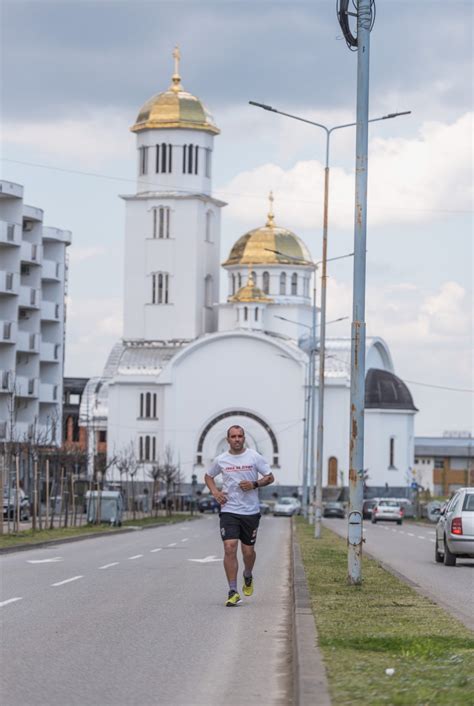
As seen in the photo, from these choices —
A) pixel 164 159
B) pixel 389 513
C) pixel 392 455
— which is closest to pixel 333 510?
pixel 389 513

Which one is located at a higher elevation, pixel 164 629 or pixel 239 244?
pixel 239 244

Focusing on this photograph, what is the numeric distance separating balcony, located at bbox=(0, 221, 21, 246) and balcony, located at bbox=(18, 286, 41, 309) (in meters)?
3.06

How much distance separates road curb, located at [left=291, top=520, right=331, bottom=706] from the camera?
9141mm

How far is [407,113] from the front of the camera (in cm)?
2770

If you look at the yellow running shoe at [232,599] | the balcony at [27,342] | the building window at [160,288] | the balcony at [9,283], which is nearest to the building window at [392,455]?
the building window at [160,288]

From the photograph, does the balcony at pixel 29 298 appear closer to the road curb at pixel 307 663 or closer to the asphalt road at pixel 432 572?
the asphalt road at pixel 432 572

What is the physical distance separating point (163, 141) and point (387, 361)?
→ 30481 millimetres

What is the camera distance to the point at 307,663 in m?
10.7

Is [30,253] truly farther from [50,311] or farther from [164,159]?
[164,159]

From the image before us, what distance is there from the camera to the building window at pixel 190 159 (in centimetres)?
12231

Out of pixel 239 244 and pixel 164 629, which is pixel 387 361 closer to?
pixel 239 244

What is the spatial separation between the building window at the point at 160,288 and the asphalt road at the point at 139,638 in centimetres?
10057

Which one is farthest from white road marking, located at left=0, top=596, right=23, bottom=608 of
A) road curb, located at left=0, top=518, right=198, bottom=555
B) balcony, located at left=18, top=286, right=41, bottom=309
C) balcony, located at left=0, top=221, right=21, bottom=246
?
balcony, located at left=18, top=286, right=41, bottom=309

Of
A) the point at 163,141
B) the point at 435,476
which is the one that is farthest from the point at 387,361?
the point at 435,476
